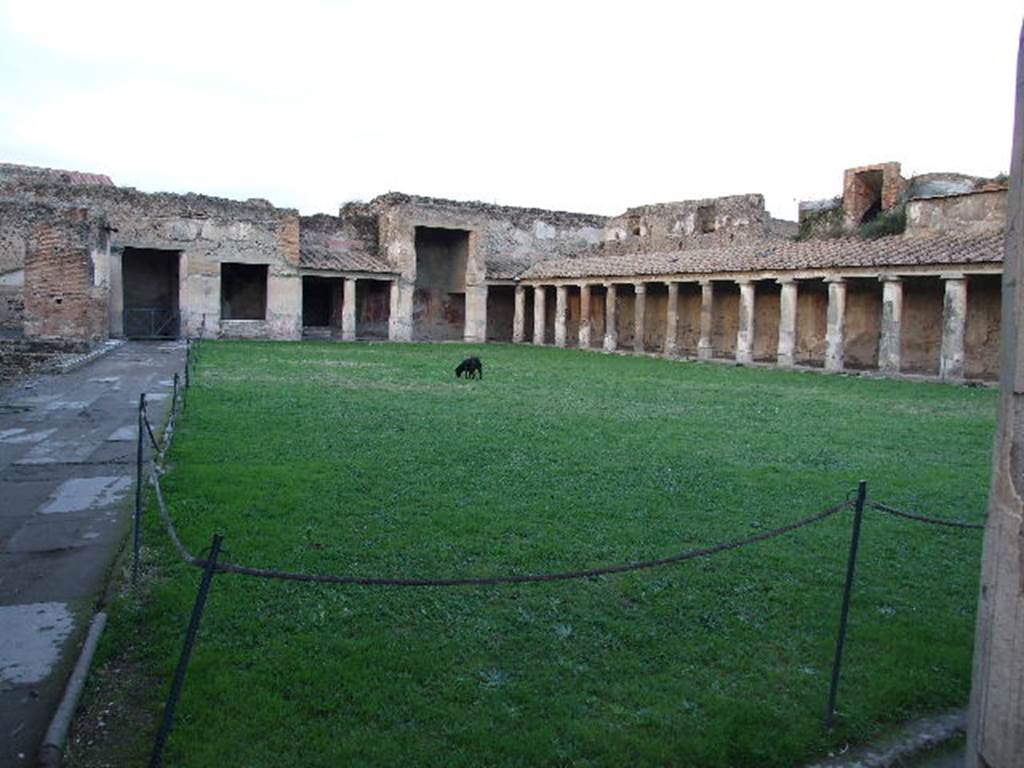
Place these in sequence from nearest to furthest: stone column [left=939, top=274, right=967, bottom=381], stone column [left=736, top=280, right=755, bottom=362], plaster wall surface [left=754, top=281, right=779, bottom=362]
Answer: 1. stone column [left=939, top=274, right=967, bottom=381]
2. stone column [left=736, top=280, right=755, bottom=362]
3. plaster wall surface [left=754, top=281, right=779, bottom=362]

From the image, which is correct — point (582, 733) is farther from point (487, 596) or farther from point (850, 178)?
point (850, 178)

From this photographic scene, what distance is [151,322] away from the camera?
2870cm

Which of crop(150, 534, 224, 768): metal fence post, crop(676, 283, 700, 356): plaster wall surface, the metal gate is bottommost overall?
crop(150, 534, 224, 768): metal fence post

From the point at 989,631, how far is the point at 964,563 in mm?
3247

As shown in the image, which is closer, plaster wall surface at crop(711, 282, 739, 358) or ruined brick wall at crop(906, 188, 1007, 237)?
ruined brick wall at crop(906, 188, 1007, 237)

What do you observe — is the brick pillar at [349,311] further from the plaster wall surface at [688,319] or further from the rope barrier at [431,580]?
the rope barrier at [431,580]

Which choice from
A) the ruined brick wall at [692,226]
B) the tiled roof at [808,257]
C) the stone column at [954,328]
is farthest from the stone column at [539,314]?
the stone column at [954,328]

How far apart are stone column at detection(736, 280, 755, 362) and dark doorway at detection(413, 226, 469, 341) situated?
13663mm

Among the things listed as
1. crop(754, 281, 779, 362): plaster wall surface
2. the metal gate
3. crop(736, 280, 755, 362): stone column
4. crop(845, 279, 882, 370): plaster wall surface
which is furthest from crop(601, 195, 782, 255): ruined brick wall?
the metal gate

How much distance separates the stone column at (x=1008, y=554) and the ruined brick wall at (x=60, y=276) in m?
21.0

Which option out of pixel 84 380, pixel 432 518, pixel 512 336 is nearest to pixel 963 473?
pixel 432 518

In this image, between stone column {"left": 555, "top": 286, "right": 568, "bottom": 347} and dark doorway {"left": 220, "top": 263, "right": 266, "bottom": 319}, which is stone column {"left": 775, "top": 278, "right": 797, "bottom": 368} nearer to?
stone column {"left": 555, "top": 286, "right": 568, "bottom": 347}

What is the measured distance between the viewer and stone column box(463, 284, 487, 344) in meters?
33.8

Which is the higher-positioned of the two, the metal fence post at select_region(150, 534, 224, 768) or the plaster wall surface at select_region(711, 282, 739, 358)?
the plaster wall surface at select_region(711, 282, 739, 358)
